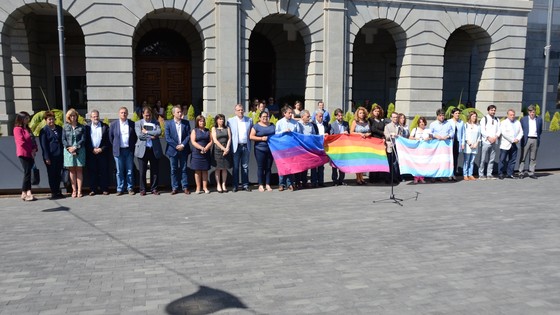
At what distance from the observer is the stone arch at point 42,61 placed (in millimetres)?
21062

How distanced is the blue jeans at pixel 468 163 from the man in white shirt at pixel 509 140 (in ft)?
2.72

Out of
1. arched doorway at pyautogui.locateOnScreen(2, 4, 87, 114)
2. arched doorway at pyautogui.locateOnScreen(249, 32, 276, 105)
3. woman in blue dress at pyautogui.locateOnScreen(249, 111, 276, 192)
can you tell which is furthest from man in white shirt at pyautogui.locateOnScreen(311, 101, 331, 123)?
arched doorway at pyautogui.locateOnScreen(2, 4, 87, 114)

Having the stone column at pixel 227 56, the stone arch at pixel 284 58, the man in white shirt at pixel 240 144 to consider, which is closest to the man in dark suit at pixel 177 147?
the man in white shirt at pixel 240 144

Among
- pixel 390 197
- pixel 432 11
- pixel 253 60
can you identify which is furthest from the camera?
pixel 253 60

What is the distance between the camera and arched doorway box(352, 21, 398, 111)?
26172mm

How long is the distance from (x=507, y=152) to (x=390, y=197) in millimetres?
4914

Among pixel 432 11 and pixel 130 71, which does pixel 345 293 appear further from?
pixel 432 11

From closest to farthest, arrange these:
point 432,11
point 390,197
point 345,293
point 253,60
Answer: point 345,293 < point 390,197 < point 432,11 < point 253,60

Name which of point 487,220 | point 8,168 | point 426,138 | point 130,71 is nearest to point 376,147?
point 426,138

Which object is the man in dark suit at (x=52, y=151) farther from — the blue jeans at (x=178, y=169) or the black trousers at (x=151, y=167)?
the blue jeans at (x=178, y=169)

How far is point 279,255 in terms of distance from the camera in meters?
6.93

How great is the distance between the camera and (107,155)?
1138 cm

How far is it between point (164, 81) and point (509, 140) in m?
15.8

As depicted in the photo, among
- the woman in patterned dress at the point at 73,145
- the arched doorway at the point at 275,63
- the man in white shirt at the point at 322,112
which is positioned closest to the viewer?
the woman in patterned dress at the point at 73,145
